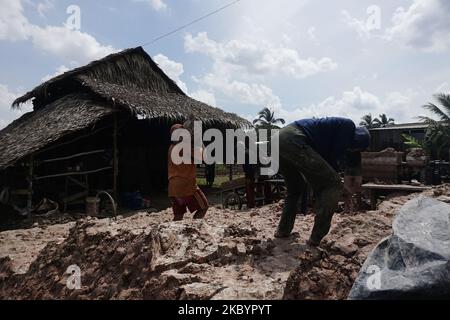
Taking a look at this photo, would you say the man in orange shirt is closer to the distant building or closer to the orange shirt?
the orange shirt

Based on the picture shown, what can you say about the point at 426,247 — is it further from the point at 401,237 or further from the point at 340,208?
the point at 340,208

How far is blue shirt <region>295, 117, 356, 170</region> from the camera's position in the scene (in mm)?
3629

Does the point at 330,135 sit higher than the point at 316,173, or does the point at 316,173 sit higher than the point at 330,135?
the point at 330,135

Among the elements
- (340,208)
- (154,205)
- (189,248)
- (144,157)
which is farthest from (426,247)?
(144,157)

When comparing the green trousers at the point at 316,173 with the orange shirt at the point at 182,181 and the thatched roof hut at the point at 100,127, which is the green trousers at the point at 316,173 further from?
the thatched roof hut at the point at 100,127

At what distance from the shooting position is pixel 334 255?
9.10 ft

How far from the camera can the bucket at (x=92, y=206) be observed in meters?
9.61

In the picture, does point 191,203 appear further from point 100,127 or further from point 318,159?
point 100,127

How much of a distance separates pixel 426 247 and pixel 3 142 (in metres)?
11.4

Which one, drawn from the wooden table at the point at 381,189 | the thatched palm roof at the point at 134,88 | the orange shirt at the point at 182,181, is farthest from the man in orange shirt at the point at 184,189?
the thatched palm roof at the point at 134,88

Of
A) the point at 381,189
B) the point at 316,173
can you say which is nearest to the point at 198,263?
the point at 316,173

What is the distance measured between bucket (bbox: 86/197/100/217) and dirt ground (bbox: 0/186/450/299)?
480 centimetres

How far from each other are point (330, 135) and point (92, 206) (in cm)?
745

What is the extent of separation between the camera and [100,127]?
11289 millimetres
